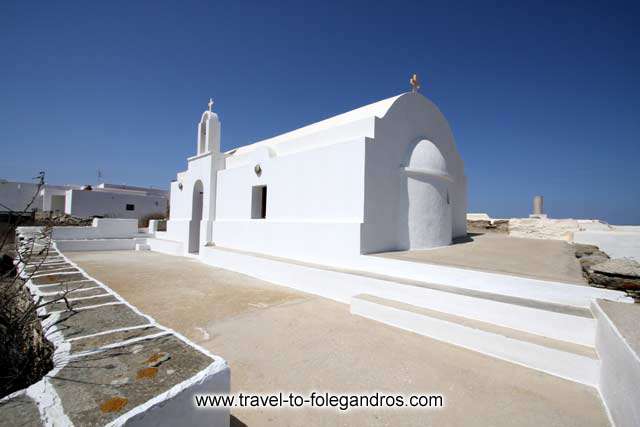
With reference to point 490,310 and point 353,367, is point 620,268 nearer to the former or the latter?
point 490,310

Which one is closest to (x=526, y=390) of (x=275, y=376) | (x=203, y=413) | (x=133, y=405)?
(x=275, y=376)

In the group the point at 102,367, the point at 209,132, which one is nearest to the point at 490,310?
the point at 102,367

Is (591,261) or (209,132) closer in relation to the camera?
(591,261)

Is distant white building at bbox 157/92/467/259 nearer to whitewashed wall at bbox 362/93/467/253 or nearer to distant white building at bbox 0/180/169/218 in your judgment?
whitewashed wall at bbox 362/93/467/253

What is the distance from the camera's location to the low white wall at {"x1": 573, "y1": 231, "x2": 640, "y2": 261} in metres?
6.29

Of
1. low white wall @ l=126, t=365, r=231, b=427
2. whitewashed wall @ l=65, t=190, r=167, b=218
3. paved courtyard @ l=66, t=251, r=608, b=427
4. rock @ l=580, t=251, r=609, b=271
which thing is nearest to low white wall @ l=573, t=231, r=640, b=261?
rock @ l=580, t=251, r=609, b=271

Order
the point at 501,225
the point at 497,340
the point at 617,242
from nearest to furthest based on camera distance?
the point at 497,340, the point at 617,242, the point at 501,225

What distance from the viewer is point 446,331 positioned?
4.11 m

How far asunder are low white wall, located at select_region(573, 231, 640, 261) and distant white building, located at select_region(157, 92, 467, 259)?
347cm

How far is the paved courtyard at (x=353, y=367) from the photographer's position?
105 inches

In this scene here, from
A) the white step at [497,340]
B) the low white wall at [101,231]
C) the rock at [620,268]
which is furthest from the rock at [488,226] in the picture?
the low white wall at [101,231]

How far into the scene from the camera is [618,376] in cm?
253

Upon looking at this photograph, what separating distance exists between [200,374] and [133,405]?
0.38 metres

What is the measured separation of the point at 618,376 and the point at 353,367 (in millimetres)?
2401
